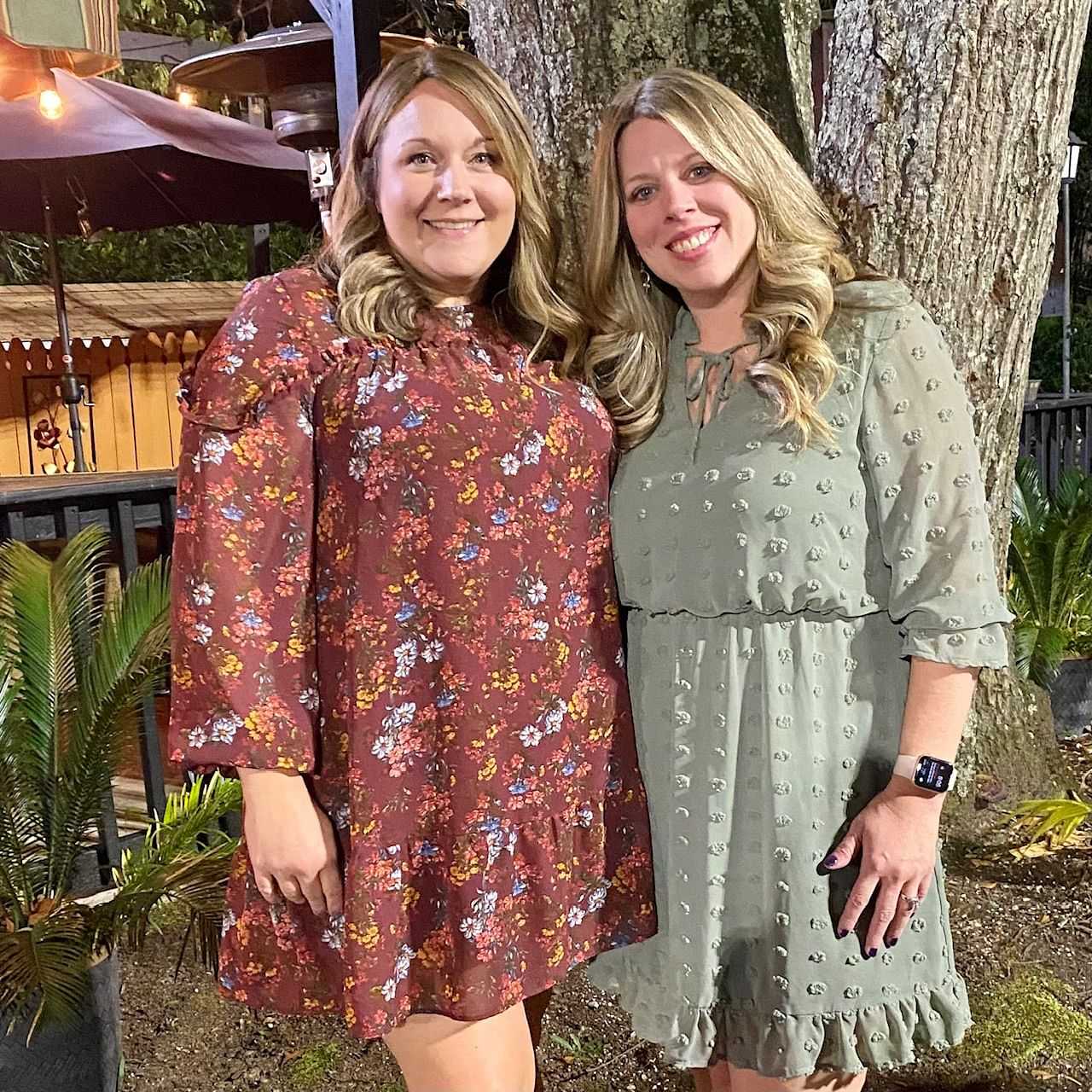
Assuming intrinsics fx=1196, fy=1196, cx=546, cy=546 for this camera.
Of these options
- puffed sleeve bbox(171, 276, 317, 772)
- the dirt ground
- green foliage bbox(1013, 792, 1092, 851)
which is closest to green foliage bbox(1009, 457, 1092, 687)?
green foliage bbox(1013, 792, 1092, 851)

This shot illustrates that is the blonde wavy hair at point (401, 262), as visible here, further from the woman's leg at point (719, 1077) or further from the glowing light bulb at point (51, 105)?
the glowing light bulb at point (51, 105)

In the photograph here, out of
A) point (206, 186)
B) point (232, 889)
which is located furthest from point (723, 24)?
point (206, 186)

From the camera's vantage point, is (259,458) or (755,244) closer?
(259,458)

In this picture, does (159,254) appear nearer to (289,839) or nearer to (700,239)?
(700,239)

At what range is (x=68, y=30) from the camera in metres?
3.10

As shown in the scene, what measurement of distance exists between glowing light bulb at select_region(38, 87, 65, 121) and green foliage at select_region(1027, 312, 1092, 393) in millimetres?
12108

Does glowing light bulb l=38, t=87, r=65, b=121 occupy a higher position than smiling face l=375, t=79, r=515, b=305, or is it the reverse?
glowing light bulb l=38, t=87, r=65, b=121

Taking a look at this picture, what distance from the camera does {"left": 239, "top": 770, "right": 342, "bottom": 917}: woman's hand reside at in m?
1.82

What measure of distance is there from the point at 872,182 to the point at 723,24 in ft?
1.79

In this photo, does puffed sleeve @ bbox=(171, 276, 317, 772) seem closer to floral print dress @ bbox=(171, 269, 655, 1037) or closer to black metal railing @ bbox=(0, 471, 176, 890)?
floral print dress @ bbox=(171, 269, 655, 1037)

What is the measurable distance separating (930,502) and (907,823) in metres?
0.50

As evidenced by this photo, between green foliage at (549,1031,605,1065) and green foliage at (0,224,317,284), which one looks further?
green foliage at (0,224,317,284)

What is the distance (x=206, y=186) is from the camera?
6.81 meters

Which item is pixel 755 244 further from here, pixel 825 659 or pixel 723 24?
pixel 723 24
